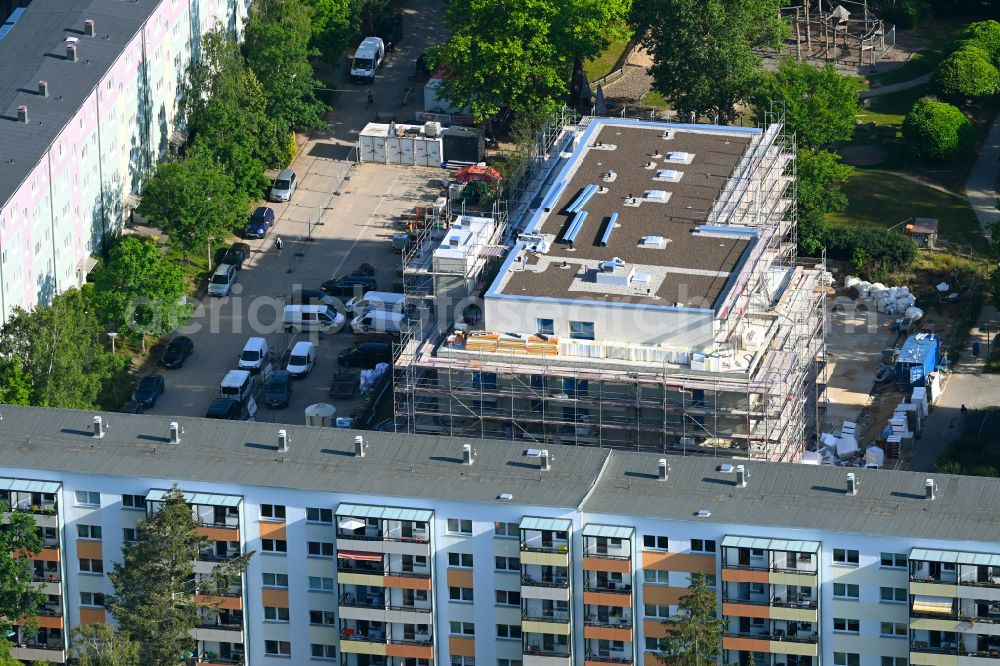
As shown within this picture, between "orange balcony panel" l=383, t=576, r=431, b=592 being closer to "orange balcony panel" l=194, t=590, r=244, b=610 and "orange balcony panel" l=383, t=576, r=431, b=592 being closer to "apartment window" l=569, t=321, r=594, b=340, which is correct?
"orange balcony panel" l=194, t=590, r=244, b=610

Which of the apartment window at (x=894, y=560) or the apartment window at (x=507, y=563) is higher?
the apartment window at (x=894, y=560)

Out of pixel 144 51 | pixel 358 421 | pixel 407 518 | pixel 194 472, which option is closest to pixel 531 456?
pixel 407 518

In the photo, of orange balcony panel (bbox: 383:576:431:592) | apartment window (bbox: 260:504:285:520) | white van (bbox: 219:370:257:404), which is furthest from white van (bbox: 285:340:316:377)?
orange balcony panel (bbox: 383:576:431:592)

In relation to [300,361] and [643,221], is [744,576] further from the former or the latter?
[300,361]

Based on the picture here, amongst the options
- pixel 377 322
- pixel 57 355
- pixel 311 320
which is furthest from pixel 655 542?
pixel 311 320

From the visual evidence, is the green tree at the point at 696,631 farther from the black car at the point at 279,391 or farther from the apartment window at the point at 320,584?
the black car at the point at 279,391

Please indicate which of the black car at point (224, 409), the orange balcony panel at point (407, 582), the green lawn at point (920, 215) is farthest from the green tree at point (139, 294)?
the green lawn at point (920, 215)
